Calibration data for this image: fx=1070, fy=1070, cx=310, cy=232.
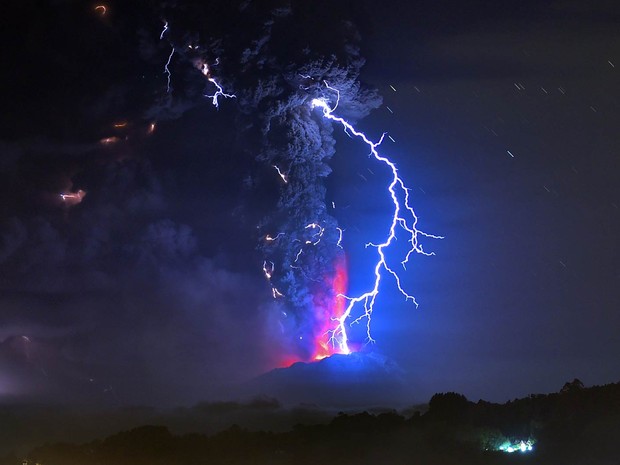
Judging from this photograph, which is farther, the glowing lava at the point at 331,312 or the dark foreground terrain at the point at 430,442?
the glowing lava at the point at 331,312

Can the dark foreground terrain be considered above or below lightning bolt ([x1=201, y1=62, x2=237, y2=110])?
below

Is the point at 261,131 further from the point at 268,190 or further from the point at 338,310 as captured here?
the point at 338,310

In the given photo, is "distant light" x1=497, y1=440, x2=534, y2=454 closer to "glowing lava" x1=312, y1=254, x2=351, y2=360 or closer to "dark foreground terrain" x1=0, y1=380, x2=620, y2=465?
"dark foreground terrain" x1=0, y1=380, x2=620, y2=465

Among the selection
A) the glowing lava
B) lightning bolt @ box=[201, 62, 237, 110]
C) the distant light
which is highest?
lightning bolt @ box=[201, 62, 237, 110]

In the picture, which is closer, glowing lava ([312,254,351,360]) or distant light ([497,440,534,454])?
distant light ([497,440,534,454])

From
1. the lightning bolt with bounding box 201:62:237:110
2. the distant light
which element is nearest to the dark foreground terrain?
the distant light

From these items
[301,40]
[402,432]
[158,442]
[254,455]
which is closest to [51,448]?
[158,442]

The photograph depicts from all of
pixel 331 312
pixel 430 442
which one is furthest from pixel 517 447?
pixel 331 312

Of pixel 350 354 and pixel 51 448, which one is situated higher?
pixel 350 354

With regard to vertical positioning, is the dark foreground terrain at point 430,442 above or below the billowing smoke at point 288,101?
below

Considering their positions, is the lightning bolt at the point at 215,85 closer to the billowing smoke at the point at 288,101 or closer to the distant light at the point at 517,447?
the billowing smoke at the point at 288,101

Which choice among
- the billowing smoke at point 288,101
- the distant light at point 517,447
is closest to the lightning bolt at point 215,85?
the billowing smoke at point 288,101
